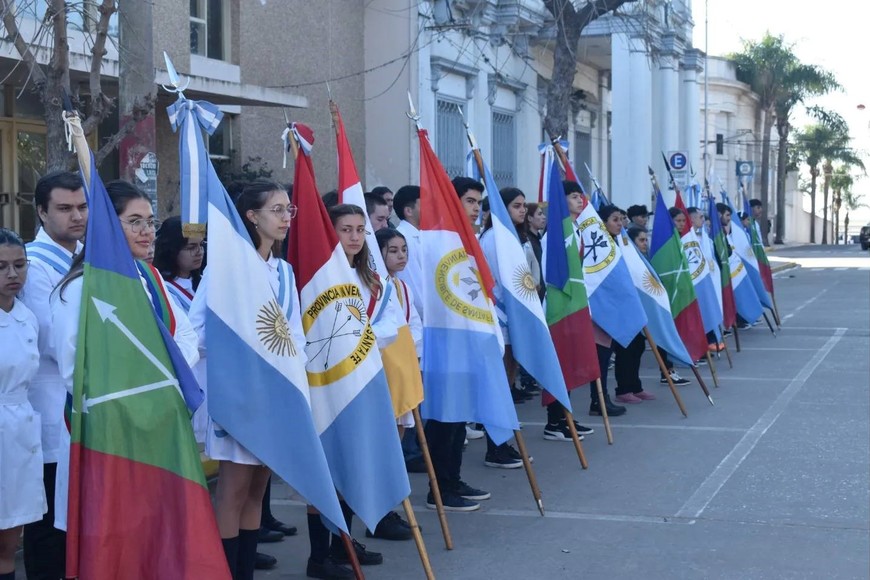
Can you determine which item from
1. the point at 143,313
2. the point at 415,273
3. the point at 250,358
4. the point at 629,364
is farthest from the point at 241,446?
the point at 629,364

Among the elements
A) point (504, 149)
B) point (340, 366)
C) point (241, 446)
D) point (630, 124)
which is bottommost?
point (241, 446)

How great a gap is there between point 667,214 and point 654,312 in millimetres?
1942

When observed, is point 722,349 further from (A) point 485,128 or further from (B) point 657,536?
(A) point 485,128

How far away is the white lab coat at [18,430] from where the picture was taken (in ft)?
14.3

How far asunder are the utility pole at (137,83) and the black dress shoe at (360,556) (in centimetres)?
310

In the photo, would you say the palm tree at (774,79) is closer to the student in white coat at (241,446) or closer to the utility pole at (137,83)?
the utility pole at (137,83)

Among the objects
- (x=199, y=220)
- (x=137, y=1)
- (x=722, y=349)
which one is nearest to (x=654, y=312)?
(x=722, y=349)

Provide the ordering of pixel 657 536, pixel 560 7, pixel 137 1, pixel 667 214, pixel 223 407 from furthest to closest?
pixel 560 7, pixel 667 214, pixel 137 1, pixel 657 536, pixel 223 407

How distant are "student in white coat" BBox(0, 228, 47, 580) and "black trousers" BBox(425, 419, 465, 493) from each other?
10.1ft

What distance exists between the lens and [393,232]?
6828 millimetres

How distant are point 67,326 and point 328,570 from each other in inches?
82.1

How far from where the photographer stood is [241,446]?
481cm

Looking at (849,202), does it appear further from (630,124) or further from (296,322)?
(296,322)

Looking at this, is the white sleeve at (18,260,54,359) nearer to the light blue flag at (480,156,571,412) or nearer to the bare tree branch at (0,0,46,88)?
the bare tree branch at (0,0,46,88)
